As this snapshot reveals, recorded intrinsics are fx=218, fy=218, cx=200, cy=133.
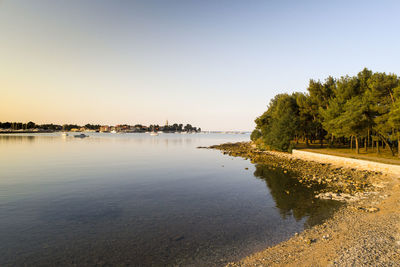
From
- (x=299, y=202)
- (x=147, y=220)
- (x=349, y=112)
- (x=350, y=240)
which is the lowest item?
(x=147, y=220)

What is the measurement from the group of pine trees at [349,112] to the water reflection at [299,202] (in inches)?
760

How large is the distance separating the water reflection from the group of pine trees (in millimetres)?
19299

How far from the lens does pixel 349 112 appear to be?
40.1 m

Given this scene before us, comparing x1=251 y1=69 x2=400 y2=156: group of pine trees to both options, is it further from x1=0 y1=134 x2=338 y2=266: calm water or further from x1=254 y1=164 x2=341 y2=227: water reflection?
x1=0 y1=134 x2=338 y2=266: calm water

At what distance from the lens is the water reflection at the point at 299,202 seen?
641 inches

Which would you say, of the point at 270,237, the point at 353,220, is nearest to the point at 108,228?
the point at 270,237

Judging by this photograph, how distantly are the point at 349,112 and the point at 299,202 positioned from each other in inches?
1151

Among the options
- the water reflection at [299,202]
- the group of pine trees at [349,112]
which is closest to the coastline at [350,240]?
the water reflection at [299,202]

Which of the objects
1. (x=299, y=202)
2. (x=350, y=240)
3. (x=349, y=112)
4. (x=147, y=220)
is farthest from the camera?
(x=349, y=112)

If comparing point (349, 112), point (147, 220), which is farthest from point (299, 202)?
point (349, 112)

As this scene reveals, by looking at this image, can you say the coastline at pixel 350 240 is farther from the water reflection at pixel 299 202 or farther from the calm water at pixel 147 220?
the calm water at pixel 147 220

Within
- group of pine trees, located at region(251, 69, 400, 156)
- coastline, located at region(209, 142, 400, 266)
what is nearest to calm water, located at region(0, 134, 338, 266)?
coastline, located at region(209, 142, 400, 266)

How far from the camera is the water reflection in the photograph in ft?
53.4

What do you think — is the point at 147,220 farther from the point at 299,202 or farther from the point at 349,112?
A: the point at 349,112
